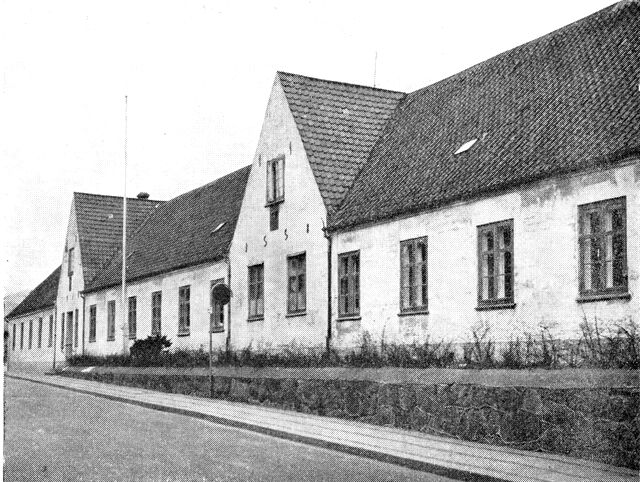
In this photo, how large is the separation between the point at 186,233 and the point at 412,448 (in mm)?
23956

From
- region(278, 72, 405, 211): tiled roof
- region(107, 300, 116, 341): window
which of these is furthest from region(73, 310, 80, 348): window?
region(278, 72, 405, 211): tiled roof

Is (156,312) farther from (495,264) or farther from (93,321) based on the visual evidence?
(495,264)

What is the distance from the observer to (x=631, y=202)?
15.2 meters

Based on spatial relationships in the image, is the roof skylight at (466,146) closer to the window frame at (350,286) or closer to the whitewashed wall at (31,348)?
the window frame at (350,286)

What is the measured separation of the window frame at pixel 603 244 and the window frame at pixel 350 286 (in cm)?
713

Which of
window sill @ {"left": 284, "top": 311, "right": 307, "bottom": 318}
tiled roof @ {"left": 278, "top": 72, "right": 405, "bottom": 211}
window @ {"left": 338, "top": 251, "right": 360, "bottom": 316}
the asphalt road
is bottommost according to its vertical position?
the asphalt road

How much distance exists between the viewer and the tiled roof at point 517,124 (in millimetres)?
16891

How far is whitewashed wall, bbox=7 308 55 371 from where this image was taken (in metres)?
49.6

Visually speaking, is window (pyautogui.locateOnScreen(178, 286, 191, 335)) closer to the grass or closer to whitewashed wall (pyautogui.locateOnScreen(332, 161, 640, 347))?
the grass

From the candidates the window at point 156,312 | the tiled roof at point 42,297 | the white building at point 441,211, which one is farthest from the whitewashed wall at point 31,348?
the white building at point 441,211

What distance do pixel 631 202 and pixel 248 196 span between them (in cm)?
1454

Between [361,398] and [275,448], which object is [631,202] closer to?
[361,398]

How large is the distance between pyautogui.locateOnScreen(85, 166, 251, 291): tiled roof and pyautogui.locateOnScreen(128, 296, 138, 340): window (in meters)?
0.98

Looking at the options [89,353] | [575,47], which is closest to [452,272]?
[575,47]
